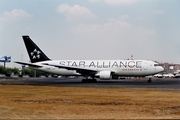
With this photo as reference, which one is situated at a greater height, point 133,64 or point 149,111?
point 133,64

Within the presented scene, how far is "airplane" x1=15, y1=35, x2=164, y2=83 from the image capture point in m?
47.2

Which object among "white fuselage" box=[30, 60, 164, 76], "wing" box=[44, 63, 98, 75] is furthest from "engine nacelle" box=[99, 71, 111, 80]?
"white fuselage" box=[30, 60, 164, 76]

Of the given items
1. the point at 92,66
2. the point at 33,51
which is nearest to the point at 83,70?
the point at 92,66

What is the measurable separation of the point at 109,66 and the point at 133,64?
3859 millimetres

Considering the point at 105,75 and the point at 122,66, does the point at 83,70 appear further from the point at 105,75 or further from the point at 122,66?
the point at 122,66

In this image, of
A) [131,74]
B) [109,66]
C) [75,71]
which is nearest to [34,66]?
[75,71]

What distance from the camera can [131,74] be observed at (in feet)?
156

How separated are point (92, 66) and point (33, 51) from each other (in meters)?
10.8

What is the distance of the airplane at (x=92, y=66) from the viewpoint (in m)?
47.2

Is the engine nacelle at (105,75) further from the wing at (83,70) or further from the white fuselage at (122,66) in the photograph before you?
the white fuselage at (122,66)

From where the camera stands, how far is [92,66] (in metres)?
49.6

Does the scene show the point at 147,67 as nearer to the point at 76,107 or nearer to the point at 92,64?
the point at 92,64

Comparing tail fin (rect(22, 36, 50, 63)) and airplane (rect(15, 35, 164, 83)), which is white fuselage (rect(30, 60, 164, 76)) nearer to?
airplane (rect(15, 35, 164, 83))

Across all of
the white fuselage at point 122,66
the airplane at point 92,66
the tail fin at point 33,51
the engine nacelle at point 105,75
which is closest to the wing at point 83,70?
the airplane at point 92,66
